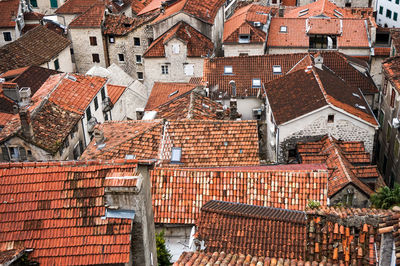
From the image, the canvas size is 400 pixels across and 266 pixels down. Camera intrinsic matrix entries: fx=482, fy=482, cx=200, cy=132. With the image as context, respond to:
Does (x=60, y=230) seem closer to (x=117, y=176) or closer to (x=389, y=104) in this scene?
(x=117, y=176)

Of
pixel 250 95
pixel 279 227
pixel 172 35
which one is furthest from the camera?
pixel 172 35

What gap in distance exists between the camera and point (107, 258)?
518 inches

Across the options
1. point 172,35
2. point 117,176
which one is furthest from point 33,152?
point 172,35

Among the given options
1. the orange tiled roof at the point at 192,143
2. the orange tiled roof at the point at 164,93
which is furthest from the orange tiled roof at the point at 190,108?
the orange tiled roof at the point at 192,143

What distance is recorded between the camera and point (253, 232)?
17.2 metres

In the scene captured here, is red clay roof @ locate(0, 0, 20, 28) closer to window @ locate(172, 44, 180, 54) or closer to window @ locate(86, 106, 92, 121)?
window @ locate(172, 44, 180, 54)

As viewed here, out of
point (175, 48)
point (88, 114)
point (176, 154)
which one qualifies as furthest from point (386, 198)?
point (175, 48)

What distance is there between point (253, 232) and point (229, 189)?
6092 millimetres

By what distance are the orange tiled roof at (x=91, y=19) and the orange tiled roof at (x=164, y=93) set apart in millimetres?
18722

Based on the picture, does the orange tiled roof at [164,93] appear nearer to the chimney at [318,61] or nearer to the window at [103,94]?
the window at [103,94]

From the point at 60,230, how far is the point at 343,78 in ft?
109

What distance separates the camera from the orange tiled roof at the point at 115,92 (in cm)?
4281

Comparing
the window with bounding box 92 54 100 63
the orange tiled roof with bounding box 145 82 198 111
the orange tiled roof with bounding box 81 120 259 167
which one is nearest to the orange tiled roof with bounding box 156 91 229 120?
the orange tiled roof with bounding box 145 82 198 111

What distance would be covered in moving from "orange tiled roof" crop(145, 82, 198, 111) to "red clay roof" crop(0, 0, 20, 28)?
1208 inches
